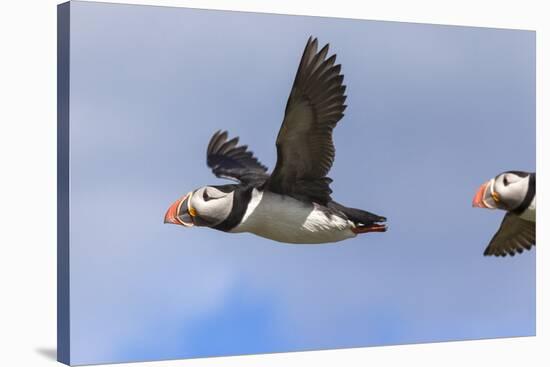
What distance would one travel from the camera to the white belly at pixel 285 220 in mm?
8523

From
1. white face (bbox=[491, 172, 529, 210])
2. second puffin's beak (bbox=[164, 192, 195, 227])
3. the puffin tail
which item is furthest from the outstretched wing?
white face (bbox=[491, 172, 529, 210])

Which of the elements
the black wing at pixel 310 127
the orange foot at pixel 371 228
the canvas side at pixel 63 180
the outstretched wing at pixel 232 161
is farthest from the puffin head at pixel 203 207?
the orange foot at pixel 371 228

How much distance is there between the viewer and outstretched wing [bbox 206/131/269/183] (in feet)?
27.2

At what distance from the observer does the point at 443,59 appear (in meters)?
9.33

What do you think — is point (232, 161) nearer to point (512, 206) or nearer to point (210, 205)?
point (210, 205)

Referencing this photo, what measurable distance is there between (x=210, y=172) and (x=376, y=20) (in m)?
1.74

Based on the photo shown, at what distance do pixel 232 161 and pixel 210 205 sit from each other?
0.39m

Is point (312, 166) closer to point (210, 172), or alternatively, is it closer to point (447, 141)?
point (210, 172)

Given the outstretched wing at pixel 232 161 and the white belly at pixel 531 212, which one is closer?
the outstretched wing at pixel 232 161

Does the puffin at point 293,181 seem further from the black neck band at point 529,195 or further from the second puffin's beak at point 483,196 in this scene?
the black neck band at point 529,195

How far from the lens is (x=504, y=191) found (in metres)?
9.53

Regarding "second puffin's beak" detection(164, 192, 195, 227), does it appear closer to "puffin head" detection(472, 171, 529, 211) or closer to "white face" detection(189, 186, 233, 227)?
"white face" detection(189, 186, 233, 227)

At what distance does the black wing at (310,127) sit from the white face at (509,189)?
1.59m

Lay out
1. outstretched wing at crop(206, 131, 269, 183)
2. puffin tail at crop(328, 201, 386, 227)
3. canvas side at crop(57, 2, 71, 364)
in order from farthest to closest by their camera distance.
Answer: puffin tail at crop(328, 201, 386, 227) → outstretched wing at crop(206, 131, 269, 183) → canvas side at crop(57, 2, 71, 364)
